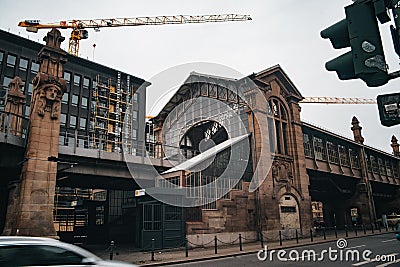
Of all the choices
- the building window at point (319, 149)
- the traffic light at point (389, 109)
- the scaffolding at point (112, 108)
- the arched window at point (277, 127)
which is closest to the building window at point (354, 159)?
the building window at point (319, 149)

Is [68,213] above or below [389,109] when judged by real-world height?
below

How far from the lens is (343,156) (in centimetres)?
4406

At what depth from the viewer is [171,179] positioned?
83.1 ft

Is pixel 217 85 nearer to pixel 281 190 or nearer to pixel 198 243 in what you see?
pixel 281 190

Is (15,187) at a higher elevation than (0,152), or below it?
below

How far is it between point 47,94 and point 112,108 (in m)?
43.8

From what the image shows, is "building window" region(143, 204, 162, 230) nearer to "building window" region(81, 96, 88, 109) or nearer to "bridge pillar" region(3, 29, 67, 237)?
"bridge pillar" region(3, 29, 67, 237)

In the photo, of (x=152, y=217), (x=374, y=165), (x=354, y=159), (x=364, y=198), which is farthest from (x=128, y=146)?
(x=374, y=165)

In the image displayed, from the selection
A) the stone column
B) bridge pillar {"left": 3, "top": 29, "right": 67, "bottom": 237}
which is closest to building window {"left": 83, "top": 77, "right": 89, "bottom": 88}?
bridge pillar {"left": 3, "top": 29, "right": 67, "bottom": 237}

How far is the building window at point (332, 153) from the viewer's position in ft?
136

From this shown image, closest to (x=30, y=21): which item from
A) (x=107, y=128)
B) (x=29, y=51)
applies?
(x=29, y=51)

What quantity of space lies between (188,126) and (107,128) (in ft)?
86.9

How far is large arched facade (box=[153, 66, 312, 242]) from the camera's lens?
80.7 ft

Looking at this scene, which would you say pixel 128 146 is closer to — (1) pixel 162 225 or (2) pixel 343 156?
(1) pixel 162 225
